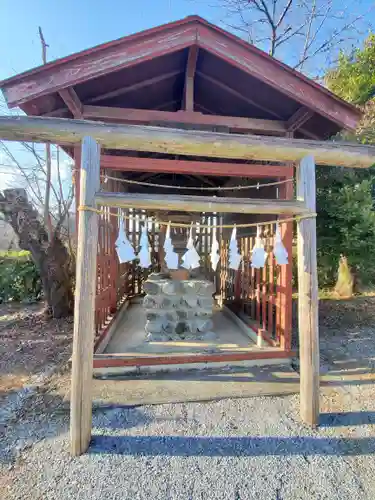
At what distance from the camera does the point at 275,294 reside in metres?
3.78

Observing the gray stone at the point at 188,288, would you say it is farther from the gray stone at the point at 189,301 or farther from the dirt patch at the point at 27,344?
the dirt patch at the point at 27,344

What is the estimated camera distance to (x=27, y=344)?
4.21m

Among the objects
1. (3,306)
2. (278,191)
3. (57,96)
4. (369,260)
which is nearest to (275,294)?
(278,191)

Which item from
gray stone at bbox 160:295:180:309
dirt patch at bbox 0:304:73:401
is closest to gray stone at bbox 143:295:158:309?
gray stone at bbox 160:295:180:309

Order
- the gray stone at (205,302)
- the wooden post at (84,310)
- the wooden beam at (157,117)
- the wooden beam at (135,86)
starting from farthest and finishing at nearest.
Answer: the gray stone at (205,302) → the wooden beam at (135,86) → the wooden beam at (157,117) → the wooden post at (84,310)

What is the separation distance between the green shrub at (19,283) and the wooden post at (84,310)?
222 inches

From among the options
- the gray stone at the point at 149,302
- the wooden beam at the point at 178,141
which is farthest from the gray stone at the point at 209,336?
the wooden beam at the point at 178,141

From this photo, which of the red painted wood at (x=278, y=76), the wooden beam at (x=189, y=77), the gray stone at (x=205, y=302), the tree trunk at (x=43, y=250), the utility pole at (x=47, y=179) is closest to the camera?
the red painted wood at (x=278, y=76)

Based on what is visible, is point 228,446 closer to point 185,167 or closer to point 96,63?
point 185,167

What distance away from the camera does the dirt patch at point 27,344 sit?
10.6 feet

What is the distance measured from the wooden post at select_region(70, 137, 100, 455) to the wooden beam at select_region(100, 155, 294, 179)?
0.86m

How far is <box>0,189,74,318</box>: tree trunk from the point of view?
5102mm

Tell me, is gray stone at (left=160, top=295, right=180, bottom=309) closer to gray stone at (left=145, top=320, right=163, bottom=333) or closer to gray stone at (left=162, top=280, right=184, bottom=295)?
gray stone at (left=162, top=280, right=184, bottom=295)

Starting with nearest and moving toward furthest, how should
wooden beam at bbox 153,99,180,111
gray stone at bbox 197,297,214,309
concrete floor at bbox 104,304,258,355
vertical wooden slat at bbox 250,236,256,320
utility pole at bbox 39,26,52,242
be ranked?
concrete floor at bbox 104,304,258,355
wooden beam at bbox 153,99,180,111
gray stone at bbox 197,297,214,309
vertical wooden slat at bbox 250,236,256,320
utility pole at bbox 39,26,52,242
